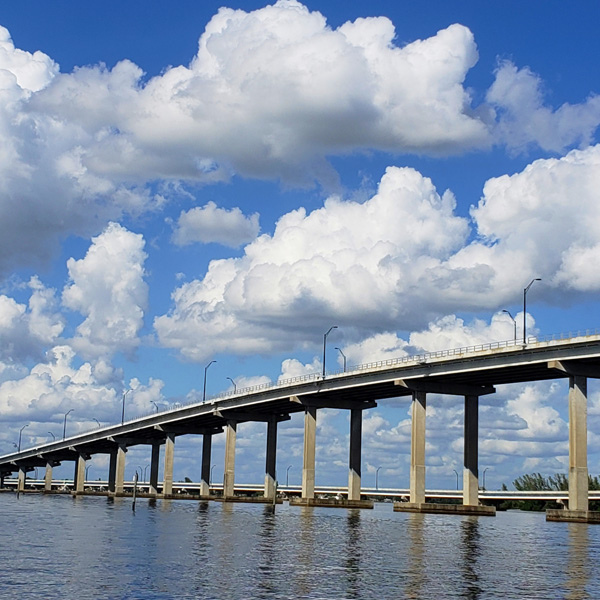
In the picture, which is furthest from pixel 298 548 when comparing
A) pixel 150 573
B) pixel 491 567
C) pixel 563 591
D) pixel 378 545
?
pixel 563 591

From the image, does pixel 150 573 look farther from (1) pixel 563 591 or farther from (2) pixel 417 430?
(2) pixel 417 430

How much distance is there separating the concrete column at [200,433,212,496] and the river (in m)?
113

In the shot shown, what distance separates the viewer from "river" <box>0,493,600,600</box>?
37.4 m

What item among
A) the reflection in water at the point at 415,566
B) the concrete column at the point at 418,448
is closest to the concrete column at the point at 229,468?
the concrete column at the point at 418,448

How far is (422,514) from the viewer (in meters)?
124

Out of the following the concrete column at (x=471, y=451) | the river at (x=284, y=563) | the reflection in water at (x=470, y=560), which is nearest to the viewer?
the river at (x=284, y=563)

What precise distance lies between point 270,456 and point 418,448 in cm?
5258

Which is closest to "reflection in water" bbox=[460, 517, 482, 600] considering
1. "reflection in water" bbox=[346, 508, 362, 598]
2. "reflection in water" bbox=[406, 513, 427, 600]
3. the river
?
the river

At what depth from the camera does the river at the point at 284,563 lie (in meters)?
37.4

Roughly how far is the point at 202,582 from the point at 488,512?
91.9m

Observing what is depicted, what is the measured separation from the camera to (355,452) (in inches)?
5714

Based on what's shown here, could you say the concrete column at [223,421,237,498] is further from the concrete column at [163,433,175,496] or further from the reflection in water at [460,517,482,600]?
the reflection in water at [460,517,482,600]

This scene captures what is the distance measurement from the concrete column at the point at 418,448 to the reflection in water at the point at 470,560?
3523cm

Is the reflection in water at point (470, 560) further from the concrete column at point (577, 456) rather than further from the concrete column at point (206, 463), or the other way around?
the concrete column at point (206, 463)
